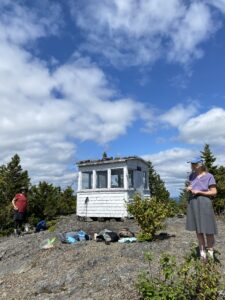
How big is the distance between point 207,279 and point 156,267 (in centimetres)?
241

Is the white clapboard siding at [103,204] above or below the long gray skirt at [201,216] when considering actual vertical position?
above

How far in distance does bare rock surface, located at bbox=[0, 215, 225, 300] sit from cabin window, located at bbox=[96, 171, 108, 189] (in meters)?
8.26

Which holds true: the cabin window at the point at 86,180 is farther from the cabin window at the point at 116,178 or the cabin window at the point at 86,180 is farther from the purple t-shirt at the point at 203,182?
the purple t-shirt at the point at 203,182

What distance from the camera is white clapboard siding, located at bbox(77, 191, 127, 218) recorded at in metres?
18.2

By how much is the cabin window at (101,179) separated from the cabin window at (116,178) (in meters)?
0.37

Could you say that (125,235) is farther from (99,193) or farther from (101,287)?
(99,193)

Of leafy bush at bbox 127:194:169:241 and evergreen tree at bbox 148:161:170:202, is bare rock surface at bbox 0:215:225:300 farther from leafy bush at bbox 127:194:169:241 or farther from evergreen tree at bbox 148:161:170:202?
evergreen tree at bbox 148:161:170:202

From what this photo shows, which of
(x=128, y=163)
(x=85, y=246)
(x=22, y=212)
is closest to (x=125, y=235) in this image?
(x=85, y=246)

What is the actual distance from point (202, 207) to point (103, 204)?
1186 centimetres

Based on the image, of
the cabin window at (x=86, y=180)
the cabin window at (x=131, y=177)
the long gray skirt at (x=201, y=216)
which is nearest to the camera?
the long gray skirt at (x=201, y=216)

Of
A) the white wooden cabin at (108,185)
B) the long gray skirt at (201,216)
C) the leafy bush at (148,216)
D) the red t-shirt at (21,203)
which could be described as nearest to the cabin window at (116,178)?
the white wooden cabin at (108,185)

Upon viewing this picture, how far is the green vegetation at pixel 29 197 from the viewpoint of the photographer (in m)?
19.0

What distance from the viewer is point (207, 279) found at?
4.94 metres

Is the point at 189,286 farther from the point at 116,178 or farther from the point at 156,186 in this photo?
the point at 156,186
